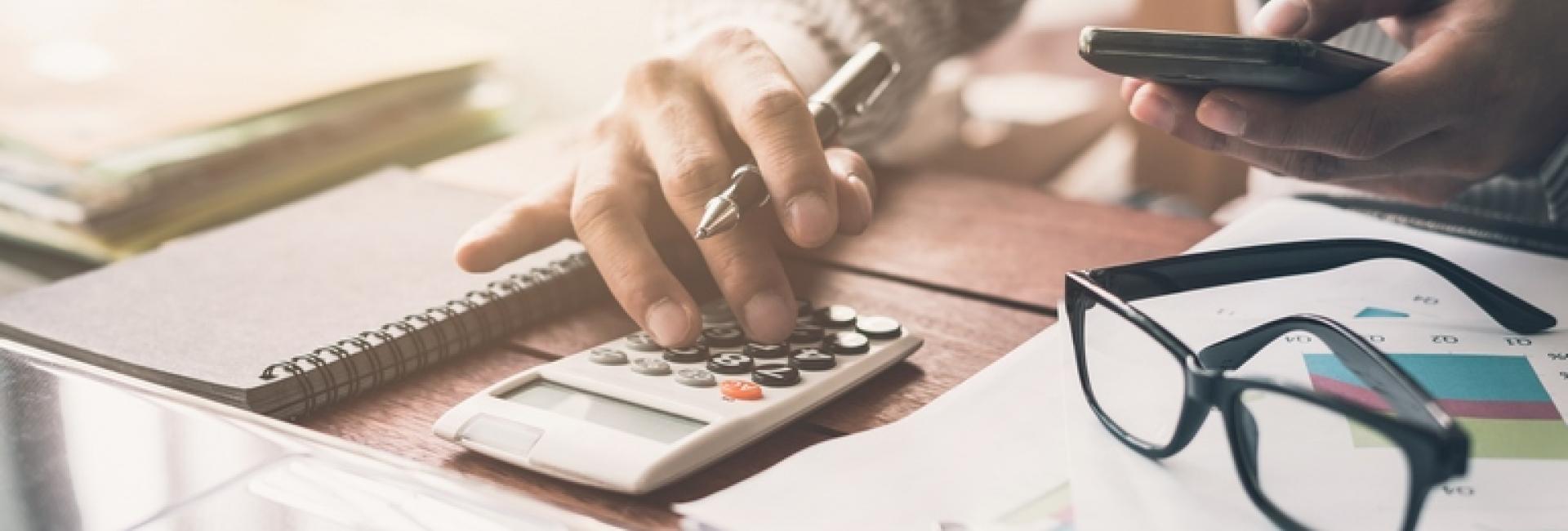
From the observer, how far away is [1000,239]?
2.68ft

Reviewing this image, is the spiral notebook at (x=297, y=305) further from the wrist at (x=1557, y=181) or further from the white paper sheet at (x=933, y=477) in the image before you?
the wrist at (x=1557, y=181)

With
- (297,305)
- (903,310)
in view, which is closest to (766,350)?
(903,310)

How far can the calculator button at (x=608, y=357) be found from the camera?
564 millimetres

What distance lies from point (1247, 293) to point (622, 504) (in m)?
0.35

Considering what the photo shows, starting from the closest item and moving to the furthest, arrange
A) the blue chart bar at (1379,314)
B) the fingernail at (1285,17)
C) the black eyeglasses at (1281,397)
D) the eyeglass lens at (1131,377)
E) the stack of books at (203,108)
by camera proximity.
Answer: the black eyeglasses at (1281,397) → the eyeglass lens at (1131,377) → the blue chart bar at (1379,314) → the fingernail at (1285,17) → the stack of books at (203,108)

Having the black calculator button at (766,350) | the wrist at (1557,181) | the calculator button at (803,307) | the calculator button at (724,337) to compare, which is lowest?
the wrist at (1557,181)

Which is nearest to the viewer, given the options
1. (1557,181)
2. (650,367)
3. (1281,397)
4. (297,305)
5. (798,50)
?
(1281,397)

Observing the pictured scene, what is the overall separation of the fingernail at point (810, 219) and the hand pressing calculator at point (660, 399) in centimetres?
4

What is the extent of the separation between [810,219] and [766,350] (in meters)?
0.07

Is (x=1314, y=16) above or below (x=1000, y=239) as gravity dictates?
above

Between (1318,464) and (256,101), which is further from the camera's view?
(256,101)

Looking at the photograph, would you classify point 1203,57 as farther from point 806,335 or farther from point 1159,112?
point 806,335

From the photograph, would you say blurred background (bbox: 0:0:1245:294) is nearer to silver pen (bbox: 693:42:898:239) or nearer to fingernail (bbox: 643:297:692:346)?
silver pen (bbox: 693:42:898:239)

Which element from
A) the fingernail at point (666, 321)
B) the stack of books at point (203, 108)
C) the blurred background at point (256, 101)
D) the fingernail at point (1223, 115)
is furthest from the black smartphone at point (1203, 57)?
the stack of books at point (203, 108)
